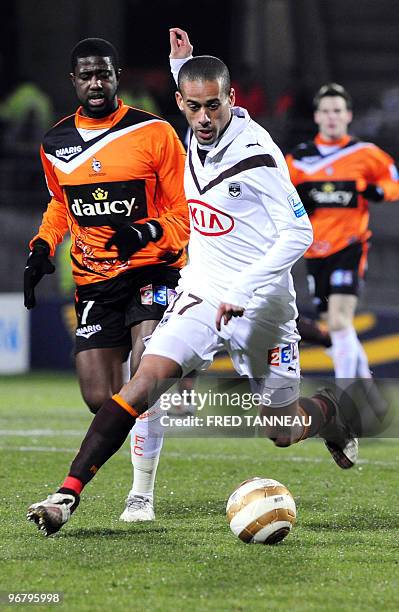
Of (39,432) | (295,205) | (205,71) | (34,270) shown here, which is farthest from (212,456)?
(205,71)

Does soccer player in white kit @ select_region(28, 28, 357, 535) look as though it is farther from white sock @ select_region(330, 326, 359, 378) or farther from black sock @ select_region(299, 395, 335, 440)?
white sock @ select_region(330, 326, 359, 378)

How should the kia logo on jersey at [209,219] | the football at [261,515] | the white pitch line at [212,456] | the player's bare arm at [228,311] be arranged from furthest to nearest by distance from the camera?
the white pitch line at [212,456], the kia logo on jersey at [209,219], the football at [261,515], the player's bare arm at [228,311]

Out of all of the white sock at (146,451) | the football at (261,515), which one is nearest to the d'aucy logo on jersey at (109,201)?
the white sock at (146,451)

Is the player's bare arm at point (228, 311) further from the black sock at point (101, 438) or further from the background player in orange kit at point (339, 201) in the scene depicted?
the background player in orange kit at point (339, 201)

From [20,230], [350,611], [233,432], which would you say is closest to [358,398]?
[233,432]


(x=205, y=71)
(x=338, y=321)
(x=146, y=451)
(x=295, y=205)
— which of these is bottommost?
(x=338, y=321)

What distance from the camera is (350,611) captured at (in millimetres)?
4195

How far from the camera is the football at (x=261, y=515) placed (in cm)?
529

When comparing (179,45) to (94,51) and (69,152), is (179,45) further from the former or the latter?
(69,152)

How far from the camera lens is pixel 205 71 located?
5.38 m

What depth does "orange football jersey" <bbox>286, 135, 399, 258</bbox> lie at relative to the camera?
9.94m

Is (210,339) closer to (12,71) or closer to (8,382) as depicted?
(8,382)

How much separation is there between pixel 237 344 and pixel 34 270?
43.0 inches

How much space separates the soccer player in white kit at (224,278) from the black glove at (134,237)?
11.9 inches
